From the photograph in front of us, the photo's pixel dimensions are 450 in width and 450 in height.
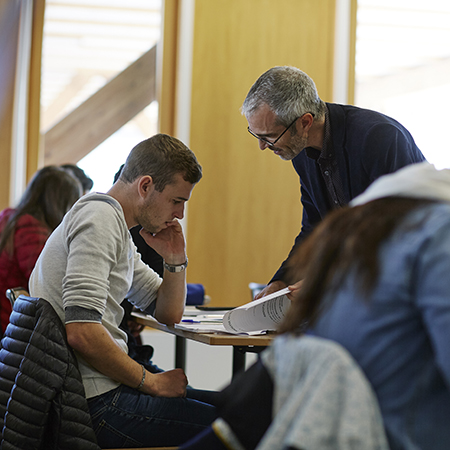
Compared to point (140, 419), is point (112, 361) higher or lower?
higher

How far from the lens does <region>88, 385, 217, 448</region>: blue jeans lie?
4.58 ft

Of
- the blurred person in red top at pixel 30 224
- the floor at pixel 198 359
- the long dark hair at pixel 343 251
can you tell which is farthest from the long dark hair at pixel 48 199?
the long dark hair at pixel 343 251

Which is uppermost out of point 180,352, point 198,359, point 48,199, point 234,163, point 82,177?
point 234,163

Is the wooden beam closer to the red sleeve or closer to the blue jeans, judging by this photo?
the red sleeve

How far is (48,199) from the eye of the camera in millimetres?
2566

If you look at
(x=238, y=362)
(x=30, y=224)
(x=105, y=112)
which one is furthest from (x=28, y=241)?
(x=105, y=112)

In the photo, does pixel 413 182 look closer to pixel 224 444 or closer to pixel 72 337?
pixel 224 444

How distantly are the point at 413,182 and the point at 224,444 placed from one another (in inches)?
17.5

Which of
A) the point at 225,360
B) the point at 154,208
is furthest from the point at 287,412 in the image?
the point at 225,360

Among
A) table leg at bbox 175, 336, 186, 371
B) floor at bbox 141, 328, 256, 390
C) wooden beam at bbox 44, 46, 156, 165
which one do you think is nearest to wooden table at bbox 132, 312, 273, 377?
table leg at bbox 175, 336, 186, 371

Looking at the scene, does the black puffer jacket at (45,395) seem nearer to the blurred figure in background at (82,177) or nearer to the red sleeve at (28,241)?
the red sleeve at (28,241)

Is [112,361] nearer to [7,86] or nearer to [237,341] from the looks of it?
[237,341]

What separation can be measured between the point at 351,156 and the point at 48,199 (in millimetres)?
1361

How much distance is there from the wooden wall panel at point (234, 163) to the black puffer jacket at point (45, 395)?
9.12 feet
